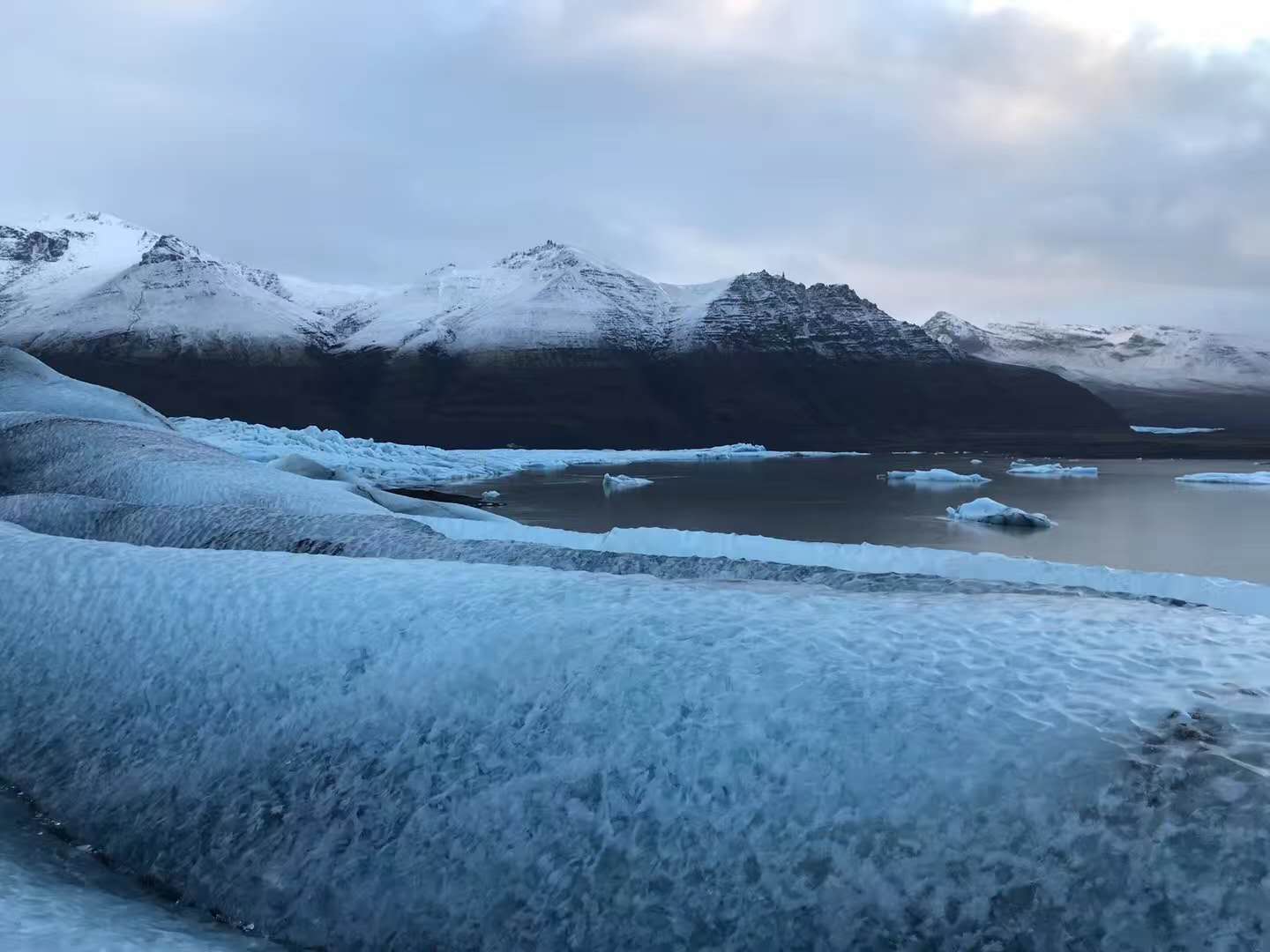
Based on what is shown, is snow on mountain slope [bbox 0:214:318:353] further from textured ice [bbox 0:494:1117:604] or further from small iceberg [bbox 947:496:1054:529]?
textured ice [bbox 0:494:1117:604]

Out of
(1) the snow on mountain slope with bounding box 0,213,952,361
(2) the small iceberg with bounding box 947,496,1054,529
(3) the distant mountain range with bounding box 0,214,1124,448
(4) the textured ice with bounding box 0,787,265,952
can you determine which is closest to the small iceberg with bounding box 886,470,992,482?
(2) the small iceberg with bounding box 947,496,1054,529

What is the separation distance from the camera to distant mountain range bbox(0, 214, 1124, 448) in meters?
85.4

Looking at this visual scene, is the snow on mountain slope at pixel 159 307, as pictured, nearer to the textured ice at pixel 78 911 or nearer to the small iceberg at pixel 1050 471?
the small iceberg at pixel 1050 471

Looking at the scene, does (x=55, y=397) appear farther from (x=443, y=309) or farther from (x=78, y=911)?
(x=443, y=309)

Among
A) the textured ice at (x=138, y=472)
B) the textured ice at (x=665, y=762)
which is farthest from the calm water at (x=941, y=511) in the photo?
the textured ice at (x=665, y=762)

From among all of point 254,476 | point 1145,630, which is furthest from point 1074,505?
point 1145,630

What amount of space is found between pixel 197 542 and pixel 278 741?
8.37 feet

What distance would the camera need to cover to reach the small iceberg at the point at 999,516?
13687 mm

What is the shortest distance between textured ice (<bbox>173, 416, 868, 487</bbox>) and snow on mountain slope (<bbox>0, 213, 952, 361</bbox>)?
74535mm

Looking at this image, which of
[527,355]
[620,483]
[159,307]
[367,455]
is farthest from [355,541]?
[159,307]

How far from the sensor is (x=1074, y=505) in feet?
58.1

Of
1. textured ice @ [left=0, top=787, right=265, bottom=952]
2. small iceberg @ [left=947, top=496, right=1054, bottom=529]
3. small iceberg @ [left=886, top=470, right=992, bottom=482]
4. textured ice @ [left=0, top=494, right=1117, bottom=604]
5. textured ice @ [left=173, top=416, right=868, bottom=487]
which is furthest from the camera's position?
small iceberg @ [left=886, top=470, right=992, bottom=482]

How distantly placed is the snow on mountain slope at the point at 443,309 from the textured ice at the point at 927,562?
100 metres

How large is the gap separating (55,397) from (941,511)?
44.3 feet
